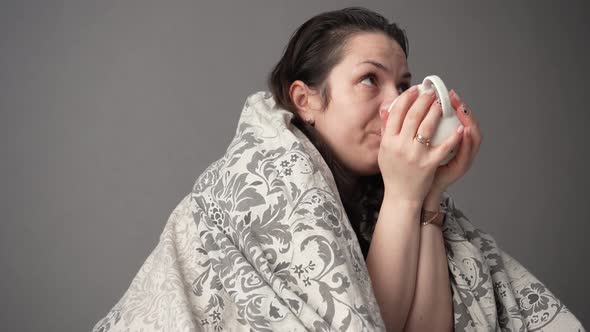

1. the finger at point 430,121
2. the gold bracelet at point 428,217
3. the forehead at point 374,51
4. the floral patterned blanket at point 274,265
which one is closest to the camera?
the floral patterned blanket at point 274,265

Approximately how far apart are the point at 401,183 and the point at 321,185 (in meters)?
0.14

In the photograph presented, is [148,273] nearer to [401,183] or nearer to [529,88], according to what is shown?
[401,183]

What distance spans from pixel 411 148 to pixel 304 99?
0.39 metres

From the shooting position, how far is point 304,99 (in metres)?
1.44

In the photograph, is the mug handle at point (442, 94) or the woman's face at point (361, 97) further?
the woman's face at point (361, 97)

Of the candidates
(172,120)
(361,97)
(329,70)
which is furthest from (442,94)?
(172,120)

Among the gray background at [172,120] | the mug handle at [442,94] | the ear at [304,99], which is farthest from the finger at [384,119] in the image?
the gray background at [172,120]

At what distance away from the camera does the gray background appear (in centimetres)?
217

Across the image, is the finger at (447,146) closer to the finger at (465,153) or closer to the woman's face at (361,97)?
the finger at (465,153)

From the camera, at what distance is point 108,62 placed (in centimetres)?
223

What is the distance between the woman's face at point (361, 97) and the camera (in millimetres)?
1307

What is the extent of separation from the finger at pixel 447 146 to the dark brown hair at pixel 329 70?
26cm

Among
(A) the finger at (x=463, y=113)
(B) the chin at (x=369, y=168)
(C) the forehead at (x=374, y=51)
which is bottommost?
(B) the chin at (x=369, y=168)

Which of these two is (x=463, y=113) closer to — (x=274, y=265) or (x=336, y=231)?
(x=336, y=231)
